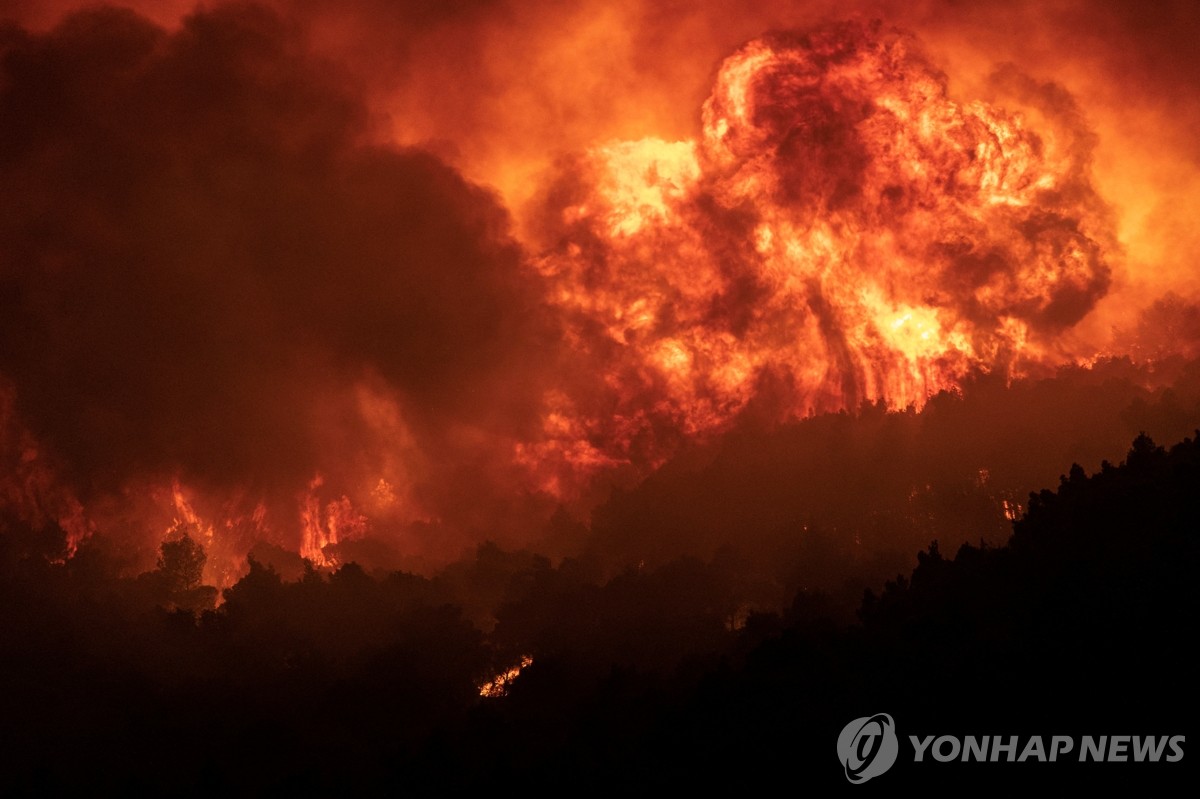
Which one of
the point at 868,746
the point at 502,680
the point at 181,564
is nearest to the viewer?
the point at 868,746

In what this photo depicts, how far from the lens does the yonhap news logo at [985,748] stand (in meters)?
43.4

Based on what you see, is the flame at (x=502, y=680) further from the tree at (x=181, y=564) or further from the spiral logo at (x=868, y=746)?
the tree at (x=181, y=564)

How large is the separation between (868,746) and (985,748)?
5191 millimetres

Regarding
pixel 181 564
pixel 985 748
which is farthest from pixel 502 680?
pixel 985 748

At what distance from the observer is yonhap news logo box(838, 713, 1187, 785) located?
43438 millimetres

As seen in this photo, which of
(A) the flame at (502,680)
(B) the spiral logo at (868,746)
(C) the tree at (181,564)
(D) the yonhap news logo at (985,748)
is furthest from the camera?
(C) the tree at (181,564)

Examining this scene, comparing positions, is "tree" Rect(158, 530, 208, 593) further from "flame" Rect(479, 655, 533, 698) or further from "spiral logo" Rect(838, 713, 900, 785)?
"spiral logo" Rect(838, 713, 900, 785)

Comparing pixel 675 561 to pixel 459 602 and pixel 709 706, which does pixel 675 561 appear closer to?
pixel 459 602

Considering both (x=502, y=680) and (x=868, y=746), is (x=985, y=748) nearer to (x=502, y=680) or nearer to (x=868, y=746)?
(x=868, y=746)

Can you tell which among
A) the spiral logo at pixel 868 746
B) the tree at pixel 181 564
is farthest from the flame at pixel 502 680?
the tree at pixel 181 564

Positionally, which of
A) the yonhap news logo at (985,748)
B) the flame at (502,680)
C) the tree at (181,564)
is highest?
the tree at (181,564)

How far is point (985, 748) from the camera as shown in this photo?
4722 centimetres

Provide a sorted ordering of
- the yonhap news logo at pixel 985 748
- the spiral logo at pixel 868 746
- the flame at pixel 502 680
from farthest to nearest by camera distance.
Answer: the flame at pixel 502 680
the spiral logo at pixel 868 746
the yonhap news logo at pixel 985 748

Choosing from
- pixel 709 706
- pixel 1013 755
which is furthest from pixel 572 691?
pixel 1013 755
